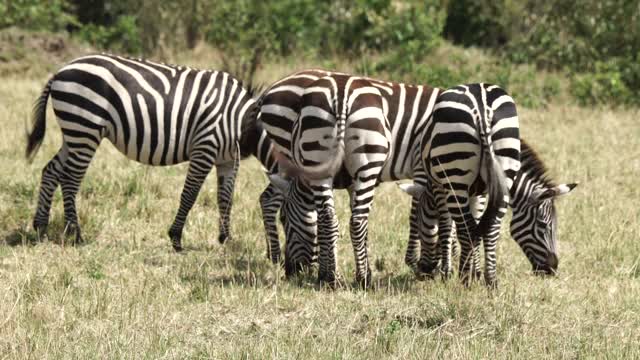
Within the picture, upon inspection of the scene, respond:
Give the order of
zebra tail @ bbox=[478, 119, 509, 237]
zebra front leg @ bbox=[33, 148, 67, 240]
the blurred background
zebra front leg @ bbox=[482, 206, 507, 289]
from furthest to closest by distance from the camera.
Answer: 1. the blurred background
2. zebra front leg @ bbox=[33, 148, 67, 240]
3. zebra front leg @ bbox=[482, 206, 507, 289]
4. zebra tail @ bbox=[478, 119, 509, 237]

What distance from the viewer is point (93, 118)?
8734 millimetres

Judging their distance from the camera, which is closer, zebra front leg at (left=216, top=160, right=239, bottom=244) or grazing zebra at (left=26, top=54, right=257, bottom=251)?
grazing zebra at (left=26, top=54, right=257, bottom=251)

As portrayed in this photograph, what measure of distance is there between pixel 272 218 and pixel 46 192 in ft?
7.54

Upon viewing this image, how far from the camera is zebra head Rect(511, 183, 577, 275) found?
818 cm

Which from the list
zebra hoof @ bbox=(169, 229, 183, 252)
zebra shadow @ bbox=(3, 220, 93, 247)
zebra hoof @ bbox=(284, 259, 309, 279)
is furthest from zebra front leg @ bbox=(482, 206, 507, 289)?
zebra shadow @ bbox=(3, 220, 93, 247)

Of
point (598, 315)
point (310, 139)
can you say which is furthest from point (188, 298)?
point (598, 315)

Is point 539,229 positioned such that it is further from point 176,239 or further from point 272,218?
point 176,239

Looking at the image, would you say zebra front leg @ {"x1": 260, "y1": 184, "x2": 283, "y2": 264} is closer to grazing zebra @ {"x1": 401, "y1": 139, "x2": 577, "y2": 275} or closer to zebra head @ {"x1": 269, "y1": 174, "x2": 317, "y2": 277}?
zebra head @ {"x1": 269, "y1": 174, "x2": 317, "y2": 277}

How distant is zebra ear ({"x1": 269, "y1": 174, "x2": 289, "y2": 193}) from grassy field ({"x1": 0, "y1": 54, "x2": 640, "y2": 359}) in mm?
729

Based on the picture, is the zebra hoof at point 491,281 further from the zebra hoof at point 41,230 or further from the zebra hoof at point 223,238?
the zebra hoof at point 41,230

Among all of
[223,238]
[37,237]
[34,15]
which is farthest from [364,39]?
[37,237]

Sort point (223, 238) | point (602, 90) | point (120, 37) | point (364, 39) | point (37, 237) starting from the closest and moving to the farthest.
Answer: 1. point (37, 237)
2. point (223, 238)
3. point (602, 90)
4. point (364, 39)
5. point (120, 37)

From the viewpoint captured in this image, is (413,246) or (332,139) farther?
(413,246)

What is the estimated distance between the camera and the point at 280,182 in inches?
332
